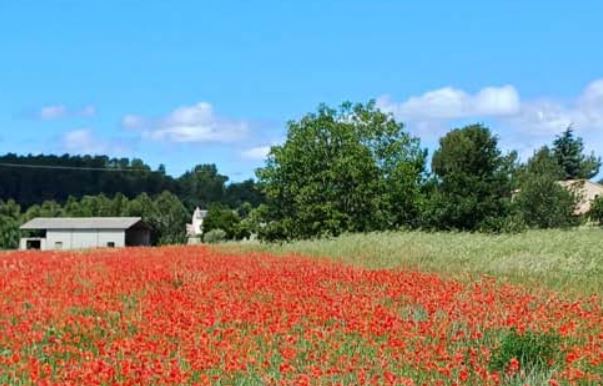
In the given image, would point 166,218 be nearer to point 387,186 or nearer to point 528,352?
point 387,186

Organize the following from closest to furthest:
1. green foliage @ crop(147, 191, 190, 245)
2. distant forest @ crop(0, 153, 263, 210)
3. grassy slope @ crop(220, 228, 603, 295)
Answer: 1. grassy slope @ crop(220, 228, 603, 295)
2. green foliage @ crop(147, 191, 190, 245)
3. distant forest @ crop(0, 153, 263, 210)

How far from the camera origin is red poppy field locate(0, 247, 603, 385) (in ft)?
21.0

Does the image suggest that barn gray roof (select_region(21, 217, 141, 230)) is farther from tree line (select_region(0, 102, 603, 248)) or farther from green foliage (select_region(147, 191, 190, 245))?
tree line (select_region(0, 102, 603, 248))

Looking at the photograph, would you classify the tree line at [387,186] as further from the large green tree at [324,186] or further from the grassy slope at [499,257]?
the grassy slope at [499,257]

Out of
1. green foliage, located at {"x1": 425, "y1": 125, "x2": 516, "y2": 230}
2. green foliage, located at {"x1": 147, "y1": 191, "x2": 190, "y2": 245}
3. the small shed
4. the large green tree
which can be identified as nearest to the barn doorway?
the small shed

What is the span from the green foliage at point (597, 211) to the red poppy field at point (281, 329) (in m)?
40.5

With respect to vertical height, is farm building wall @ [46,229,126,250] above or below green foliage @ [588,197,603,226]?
below

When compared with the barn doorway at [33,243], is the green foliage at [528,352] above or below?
below

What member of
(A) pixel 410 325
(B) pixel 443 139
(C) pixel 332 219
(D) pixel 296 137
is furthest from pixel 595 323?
(B) pixel 443 139

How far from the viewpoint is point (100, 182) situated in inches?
5674

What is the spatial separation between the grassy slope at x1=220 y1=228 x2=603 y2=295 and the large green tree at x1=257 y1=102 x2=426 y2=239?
21833 millimetres

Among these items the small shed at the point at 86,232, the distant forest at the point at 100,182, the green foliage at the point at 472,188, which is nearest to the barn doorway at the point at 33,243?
the small shed at the point at 86,232

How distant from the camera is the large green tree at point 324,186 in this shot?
158 ft

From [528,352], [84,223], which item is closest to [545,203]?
[528,352]
